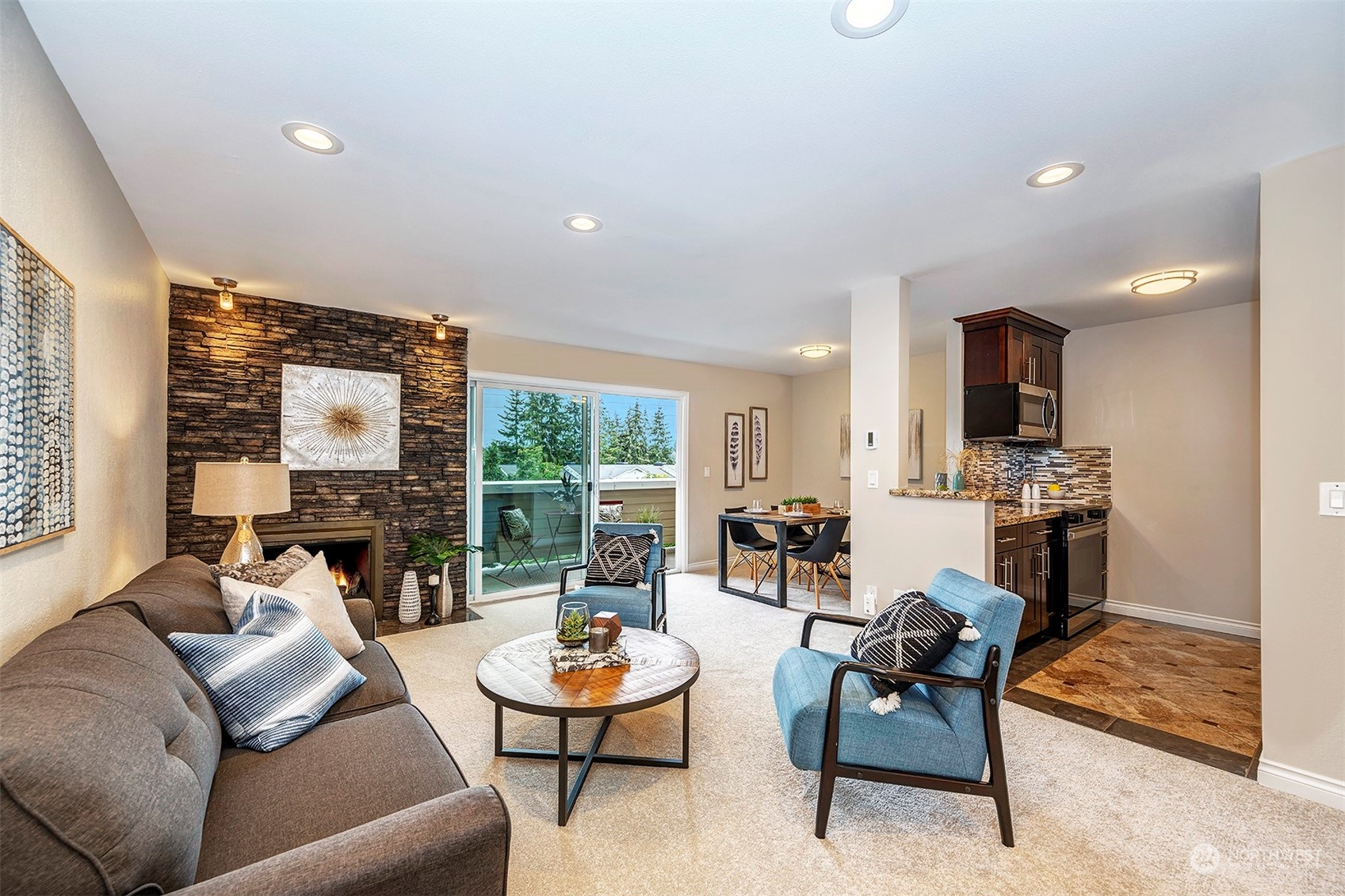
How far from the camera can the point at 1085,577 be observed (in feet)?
15.6

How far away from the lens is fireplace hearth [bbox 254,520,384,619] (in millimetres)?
4297

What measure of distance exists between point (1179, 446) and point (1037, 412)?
1.08m

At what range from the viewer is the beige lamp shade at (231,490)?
2961mm

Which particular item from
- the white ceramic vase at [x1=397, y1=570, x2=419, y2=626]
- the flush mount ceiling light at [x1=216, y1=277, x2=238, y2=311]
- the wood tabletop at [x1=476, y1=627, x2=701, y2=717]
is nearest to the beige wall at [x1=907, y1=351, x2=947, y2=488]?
the wood tabletop at [x1=476, y1=627, x2=701, y2=717]

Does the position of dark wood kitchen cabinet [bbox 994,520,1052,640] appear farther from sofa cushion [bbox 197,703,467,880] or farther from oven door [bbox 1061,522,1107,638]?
sofa cushion [bbox 197,703,467,880]

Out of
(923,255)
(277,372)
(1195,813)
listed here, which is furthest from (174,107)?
(1195,813)

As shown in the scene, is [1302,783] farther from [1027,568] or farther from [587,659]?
[587,659]

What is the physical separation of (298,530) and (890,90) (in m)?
4.59

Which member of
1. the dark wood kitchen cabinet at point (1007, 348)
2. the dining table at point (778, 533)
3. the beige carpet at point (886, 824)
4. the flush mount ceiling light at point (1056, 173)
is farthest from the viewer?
the dining table at point (778, 533)

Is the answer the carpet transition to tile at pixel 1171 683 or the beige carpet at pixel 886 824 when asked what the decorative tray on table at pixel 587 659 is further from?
the carpet transition to tile at pixel 1171 683

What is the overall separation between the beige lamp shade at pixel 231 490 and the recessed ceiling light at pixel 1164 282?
5346 mm

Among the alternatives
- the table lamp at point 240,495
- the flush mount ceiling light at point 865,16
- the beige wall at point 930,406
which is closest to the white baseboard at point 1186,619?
the beige wall at point 930,406

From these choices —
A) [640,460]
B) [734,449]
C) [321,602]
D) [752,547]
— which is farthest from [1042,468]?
[321,602]

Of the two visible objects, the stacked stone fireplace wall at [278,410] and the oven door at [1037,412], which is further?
the oven door at [1037,412]
